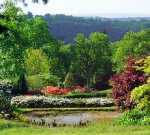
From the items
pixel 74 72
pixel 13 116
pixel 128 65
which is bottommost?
pixel 74 72

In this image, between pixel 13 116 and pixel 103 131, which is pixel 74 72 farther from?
pixel 103 131

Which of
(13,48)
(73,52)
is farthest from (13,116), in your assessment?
(73,52)

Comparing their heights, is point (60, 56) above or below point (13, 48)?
below

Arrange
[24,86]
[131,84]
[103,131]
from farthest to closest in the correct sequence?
[24,86], [131,84], [103,131]

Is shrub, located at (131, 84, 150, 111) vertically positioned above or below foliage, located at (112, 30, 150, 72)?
above

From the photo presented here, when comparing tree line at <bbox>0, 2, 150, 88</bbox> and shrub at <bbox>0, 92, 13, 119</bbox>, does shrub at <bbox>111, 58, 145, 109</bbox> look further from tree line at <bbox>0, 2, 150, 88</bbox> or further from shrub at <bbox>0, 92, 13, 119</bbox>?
tree line at <bbox>0, 2, 150, 88</bbox>

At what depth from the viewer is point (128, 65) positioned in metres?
30.3

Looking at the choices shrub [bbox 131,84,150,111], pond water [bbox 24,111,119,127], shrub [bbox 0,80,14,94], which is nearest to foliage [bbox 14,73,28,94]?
shrub [bbox 0,80,14,94]

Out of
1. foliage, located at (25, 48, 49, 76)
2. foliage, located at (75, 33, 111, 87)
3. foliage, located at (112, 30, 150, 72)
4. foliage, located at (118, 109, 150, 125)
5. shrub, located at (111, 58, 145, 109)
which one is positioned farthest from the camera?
foliage, located at (75, 33, 111, 87)

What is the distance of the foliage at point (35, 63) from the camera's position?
7019 cm

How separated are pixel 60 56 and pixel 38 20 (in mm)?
11075

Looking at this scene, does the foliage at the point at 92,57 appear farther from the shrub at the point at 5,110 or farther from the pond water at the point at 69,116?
the shrub at the point at 5,110

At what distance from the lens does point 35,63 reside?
233ft

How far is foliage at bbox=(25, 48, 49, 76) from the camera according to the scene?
70188 mm
